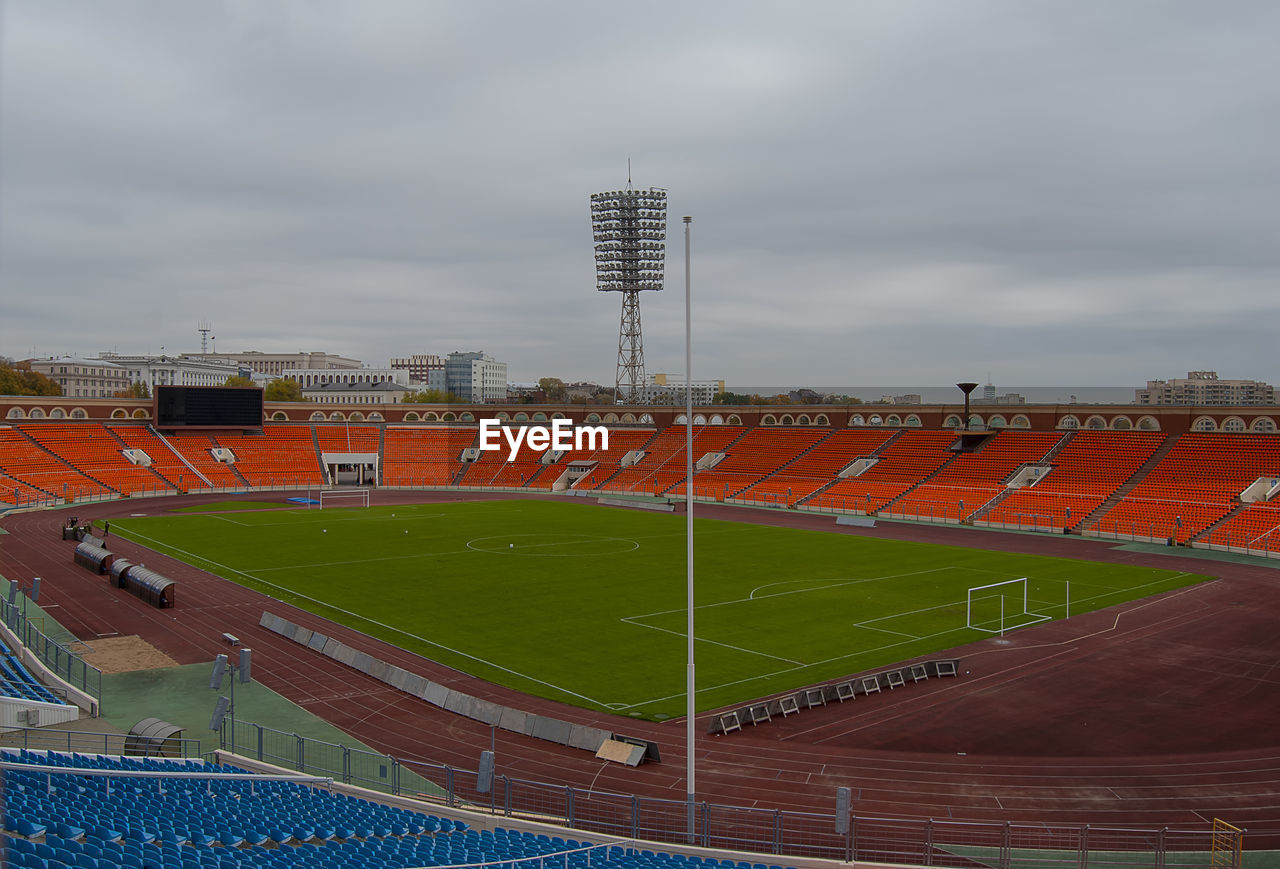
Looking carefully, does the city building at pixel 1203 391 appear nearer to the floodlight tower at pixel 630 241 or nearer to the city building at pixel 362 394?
the floodlight tower at pixel 630 241

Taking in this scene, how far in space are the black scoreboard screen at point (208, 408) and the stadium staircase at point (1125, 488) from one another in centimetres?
6840

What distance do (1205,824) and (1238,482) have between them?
46.4 m

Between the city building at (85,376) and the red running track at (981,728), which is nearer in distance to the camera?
the red running track at (981,728)

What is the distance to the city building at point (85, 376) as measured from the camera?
137750 millimetres

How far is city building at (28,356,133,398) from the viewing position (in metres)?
138

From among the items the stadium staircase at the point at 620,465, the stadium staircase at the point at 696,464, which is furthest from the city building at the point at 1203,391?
the stadium staircase at the point at 620,465

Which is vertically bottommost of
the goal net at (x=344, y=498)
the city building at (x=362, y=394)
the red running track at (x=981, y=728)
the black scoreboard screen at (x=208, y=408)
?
the red running track at (x=981, y=728)

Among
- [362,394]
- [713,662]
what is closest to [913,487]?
[713,662]

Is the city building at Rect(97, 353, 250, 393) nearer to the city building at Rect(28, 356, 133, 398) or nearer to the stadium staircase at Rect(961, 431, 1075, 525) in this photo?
the city building at Rect(28, 356, 133, 398)

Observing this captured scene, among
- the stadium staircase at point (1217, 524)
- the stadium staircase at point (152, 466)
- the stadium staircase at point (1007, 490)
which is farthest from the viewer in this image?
the stadium staircase at point (152, 466)

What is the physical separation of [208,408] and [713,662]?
2720 inches

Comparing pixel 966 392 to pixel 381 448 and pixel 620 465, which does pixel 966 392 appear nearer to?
pixel 620 465

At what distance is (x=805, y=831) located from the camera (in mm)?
15883

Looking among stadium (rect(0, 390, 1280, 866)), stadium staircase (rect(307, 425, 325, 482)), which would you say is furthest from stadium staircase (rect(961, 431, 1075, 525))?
stadium staircase (rect(307, 425, 325, 482))
